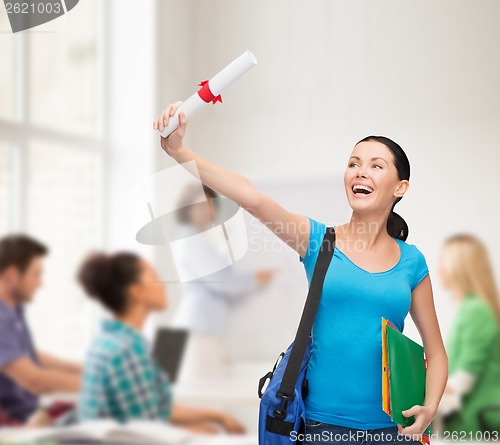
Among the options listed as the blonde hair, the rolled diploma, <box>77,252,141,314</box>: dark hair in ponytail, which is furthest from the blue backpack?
the blonde hair

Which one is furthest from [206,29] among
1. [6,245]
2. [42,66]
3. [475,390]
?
[475,390]

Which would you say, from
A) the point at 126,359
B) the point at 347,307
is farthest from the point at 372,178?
the point at 126,359

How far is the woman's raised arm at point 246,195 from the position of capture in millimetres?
1125

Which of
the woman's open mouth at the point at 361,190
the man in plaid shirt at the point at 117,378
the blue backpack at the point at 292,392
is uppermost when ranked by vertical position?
the woman's open mouth at the point at 361,190

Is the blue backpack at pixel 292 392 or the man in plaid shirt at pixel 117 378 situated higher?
the blue backpack at pixel 292 392

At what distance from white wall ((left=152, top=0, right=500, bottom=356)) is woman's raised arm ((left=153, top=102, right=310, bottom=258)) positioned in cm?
244

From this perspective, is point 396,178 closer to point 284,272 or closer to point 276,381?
point 276,381

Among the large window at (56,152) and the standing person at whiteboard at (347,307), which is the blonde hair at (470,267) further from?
the standing person at whiteboard at (347,307)

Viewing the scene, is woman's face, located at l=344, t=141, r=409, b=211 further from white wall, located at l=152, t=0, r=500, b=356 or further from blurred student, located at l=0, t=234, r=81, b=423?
white wall, located at l=152, t=0, r=500, b=356

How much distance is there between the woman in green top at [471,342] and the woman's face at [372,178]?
6.64 ft

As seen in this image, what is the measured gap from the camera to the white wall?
3.59 m

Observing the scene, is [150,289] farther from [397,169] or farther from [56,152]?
[397,169]

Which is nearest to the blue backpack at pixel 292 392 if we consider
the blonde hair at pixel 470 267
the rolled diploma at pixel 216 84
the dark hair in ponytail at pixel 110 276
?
the rolled diploma at pixel 216 84

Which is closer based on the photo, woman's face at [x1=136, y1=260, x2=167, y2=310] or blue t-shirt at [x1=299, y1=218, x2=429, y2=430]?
blue t-shirt at [x1=299, y1=218, x2=429, y2=430]
